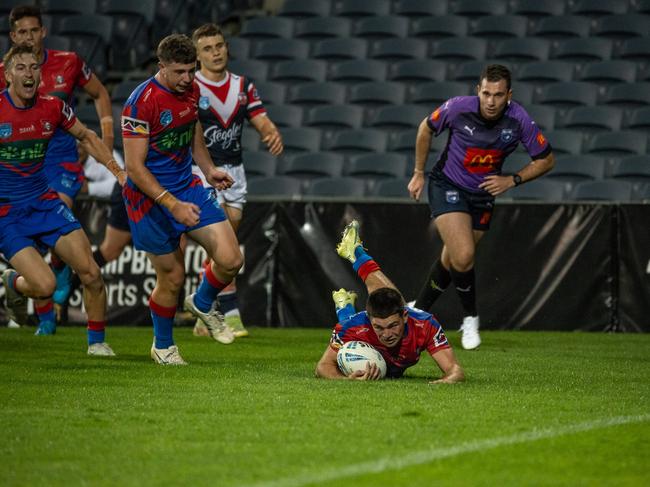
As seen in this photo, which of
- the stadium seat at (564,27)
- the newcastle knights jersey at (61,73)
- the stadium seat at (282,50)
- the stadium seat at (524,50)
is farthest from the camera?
the stadium seat at (282,50)

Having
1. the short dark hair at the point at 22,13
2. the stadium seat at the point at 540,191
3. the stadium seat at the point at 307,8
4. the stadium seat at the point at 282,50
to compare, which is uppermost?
the short dark hair at the point at 22,13

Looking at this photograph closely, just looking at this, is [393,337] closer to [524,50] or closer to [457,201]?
[457,201]

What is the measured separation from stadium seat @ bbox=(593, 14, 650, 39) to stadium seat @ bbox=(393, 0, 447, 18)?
216 cm

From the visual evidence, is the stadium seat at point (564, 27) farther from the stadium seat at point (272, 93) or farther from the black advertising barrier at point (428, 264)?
the black advertising barrier at point (428, 264)

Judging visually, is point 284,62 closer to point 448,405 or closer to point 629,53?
point 629,53

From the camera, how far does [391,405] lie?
6215 millimetres

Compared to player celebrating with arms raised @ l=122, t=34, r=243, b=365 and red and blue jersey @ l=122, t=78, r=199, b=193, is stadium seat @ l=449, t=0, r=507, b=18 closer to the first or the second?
player celebrating with arms raised @ l=122, t=34, r=243, b=365

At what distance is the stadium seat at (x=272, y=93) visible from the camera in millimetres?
15914

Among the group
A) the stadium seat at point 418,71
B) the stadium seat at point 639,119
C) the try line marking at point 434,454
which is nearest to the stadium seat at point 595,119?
the stadium seat at point 639,119

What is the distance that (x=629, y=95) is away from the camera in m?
15.0

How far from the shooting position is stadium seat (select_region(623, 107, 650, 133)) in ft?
47.9

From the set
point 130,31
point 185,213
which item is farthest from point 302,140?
point 185,213

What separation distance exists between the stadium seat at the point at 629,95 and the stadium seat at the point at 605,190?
178cm

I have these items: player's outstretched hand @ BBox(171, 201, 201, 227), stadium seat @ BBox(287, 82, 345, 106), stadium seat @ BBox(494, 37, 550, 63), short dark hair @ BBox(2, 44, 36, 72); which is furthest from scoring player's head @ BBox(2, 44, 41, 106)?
stadium seat @ BBox(494, 37, 550, 63)
